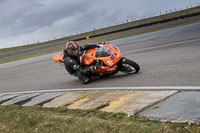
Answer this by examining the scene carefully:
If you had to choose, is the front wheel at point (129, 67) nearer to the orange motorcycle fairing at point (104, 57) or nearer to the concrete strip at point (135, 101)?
the orange motorcycle fairing at point (104, 57)

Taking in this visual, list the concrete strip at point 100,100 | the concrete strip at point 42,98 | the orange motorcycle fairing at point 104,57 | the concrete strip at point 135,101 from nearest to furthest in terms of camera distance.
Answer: the concrete strip at point 135,101
the concrete strip at point 100,100
the concrete strip at point 42,98
the orange motorcycle fairing at point 104,57

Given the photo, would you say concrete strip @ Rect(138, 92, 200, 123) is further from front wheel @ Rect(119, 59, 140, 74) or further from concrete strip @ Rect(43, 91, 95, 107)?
front wheel @ Rect(119, 59, 140, 74)

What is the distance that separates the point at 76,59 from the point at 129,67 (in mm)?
1721

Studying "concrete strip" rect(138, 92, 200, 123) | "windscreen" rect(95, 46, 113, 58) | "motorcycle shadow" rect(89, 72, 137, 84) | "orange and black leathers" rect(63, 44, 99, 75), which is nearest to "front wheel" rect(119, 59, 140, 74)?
"motorcycle shadow" rect(89, 72, 137, 84)

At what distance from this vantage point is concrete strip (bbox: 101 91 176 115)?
4.96m

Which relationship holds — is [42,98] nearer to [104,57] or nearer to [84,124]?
[104,57]

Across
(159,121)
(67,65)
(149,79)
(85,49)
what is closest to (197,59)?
(149,79)

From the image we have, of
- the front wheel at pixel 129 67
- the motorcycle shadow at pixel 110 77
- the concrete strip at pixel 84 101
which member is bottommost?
the concrete strip at pixel 84 101

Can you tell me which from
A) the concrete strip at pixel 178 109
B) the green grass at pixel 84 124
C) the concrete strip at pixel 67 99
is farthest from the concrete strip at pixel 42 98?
the concrete strip at pixel 178 109

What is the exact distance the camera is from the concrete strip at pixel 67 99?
21.7 ft

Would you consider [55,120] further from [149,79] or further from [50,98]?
[149,79]

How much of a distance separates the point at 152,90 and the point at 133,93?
16.5 inches

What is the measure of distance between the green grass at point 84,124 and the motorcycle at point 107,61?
273cm

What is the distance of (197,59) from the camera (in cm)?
871
